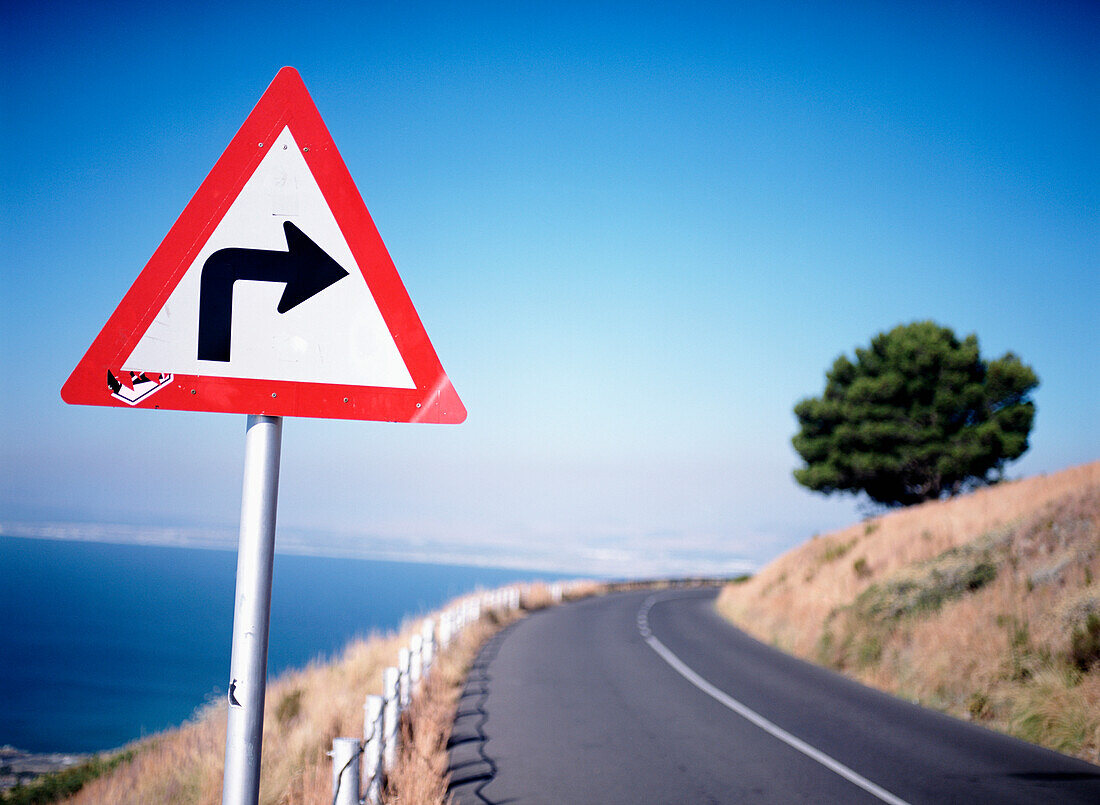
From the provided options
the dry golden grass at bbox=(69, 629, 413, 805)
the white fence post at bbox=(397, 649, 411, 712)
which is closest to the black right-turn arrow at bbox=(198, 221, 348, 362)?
the dry golden grass at bbox=(69, 629, 413, 805)

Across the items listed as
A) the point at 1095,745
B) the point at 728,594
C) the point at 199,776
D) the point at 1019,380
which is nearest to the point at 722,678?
the point at 1095,745

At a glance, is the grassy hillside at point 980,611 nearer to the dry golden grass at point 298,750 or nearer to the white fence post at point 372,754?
the dry golden grass at point 298,750

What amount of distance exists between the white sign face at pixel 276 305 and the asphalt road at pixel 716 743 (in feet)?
17.3

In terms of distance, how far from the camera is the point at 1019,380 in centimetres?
3294

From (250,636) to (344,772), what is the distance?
257cm

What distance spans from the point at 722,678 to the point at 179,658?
14.4 metres

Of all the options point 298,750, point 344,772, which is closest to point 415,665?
point 298,750

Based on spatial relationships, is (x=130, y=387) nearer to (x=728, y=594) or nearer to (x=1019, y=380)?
(x=728, y=594)

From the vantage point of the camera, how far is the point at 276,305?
2088mm

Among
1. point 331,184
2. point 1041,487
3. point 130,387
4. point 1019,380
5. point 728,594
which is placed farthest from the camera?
point 1019,380

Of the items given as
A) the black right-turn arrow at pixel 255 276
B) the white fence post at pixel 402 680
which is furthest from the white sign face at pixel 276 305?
the white fence post at pixel 402 680

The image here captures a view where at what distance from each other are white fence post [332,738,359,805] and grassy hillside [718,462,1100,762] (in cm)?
822

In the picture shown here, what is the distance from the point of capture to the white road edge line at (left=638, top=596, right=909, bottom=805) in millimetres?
6859

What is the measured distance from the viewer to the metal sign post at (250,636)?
189 cm
